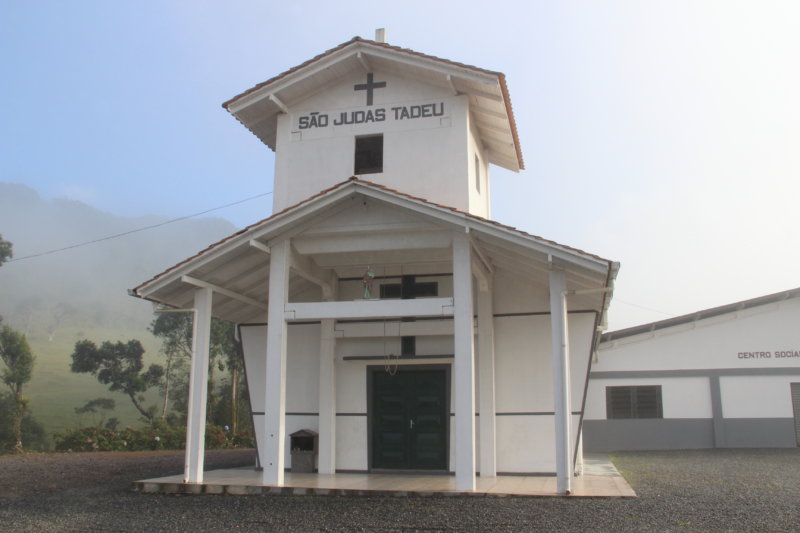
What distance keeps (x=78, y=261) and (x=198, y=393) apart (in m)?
133

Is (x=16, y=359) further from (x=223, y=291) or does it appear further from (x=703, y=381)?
(x=703, y=381)

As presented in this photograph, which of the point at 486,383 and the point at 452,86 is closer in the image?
the point at 486,383

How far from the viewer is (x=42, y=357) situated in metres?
78.6

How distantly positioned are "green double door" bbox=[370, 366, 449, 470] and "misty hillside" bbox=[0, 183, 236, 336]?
93.5 m

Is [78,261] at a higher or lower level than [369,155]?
higher

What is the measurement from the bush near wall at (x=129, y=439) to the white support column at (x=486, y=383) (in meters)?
8.95

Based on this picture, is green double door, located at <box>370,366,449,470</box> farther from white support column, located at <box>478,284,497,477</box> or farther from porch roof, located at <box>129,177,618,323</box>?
porch roof, located at <box>129,177,618,323</box>

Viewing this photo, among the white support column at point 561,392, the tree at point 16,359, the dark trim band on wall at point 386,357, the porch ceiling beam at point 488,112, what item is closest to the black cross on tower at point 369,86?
the porch ceiling beam at point 488,112

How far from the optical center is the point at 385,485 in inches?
426

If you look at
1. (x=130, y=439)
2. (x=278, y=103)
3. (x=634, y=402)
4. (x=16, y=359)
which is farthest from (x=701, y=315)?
(x=16, y=359)

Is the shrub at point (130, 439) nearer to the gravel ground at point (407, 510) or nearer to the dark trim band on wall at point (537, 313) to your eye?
the gravel ground at point (407, 510)

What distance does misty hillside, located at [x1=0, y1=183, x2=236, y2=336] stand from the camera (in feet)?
355

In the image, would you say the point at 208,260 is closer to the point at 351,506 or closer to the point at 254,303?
the point at 254,303

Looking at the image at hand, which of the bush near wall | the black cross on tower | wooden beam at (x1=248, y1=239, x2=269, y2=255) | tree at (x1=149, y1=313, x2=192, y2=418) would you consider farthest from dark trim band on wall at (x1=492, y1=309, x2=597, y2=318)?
tree at (x1=149, y1=313, x2=192, y2=418)
